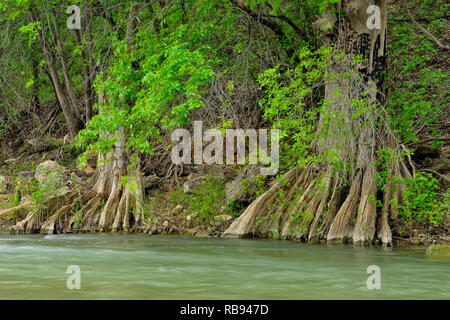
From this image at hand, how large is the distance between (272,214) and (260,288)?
5632 millimetres

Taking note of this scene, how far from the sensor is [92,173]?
58.3ft

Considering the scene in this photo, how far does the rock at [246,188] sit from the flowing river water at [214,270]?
5.59 ft

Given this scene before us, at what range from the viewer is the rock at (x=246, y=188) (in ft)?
47.0

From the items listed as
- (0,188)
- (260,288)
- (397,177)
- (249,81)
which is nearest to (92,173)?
(0,188)

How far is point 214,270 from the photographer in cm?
892

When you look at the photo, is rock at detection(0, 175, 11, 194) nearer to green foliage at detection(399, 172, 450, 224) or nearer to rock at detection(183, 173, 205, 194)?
rock at detection(183, 173, 205, 194)

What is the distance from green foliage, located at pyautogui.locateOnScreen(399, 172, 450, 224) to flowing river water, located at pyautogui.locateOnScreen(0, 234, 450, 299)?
88cm

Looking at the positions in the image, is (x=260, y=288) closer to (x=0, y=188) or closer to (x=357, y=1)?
(x=357, y=1)

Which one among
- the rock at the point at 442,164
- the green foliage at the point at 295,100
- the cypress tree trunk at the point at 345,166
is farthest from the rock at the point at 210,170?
the rock at the point at 442,164

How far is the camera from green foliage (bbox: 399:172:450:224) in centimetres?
1165

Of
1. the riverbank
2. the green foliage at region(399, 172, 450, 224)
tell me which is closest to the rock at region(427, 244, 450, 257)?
the green foliage at region(399, 172, 450, 224)

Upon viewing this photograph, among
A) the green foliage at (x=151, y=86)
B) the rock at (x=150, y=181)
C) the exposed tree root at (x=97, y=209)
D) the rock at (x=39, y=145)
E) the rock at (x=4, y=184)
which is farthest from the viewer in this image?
the rock at (x=39, y=145)

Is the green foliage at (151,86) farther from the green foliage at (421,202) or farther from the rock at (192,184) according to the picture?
the green foliage at (421,202)

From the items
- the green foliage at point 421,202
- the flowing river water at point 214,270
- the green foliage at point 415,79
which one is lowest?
the flowing river water at point 214,270
